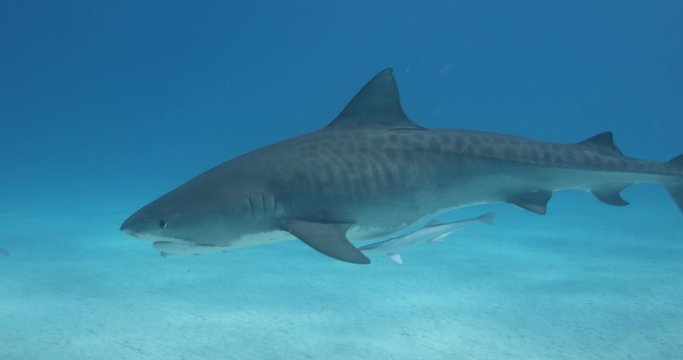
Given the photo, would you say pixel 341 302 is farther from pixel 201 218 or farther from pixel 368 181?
pixel 201 218

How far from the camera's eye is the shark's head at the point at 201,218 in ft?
11.5

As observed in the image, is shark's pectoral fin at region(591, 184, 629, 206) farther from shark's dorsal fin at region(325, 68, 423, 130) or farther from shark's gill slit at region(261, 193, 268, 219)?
shark's gill slit at region(261, 193, 268, 219)

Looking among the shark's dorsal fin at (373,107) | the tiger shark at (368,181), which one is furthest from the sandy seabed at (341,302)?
the shark's dorsal fin at (373,107)

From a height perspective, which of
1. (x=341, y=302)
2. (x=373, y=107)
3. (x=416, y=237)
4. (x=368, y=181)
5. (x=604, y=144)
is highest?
(x=373, y=107)

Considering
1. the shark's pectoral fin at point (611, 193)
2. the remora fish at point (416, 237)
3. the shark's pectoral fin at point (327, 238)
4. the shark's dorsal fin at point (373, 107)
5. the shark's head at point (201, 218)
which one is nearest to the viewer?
the shark's pectoral fin at point (327, 238)

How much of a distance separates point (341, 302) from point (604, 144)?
333 centimetres

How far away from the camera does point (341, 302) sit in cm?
628

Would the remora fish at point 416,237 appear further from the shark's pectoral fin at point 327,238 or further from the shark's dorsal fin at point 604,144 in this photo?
the shark's pectoral fin at point 327,238

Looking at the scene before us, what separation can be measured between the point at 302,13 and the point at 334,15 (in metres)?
4.77

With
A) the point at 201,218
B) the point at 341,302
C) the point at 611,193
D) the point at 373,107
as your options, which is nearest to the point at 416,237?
the point at 341,302

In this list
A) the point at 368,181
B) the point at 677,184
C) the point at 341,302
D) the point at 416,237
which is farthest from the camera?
the point at 416,237

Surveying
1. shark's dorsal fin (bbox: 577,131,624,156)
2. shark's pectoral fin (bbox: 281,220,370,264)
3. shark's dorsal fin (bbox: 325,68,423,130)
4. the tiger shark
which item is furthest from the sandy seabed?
shark's dorsal fin (bbox: 325,68,423,130)

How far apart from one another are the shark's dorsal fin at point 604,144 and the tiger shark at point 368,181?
1 cm

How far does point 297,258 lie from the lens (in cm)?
920
